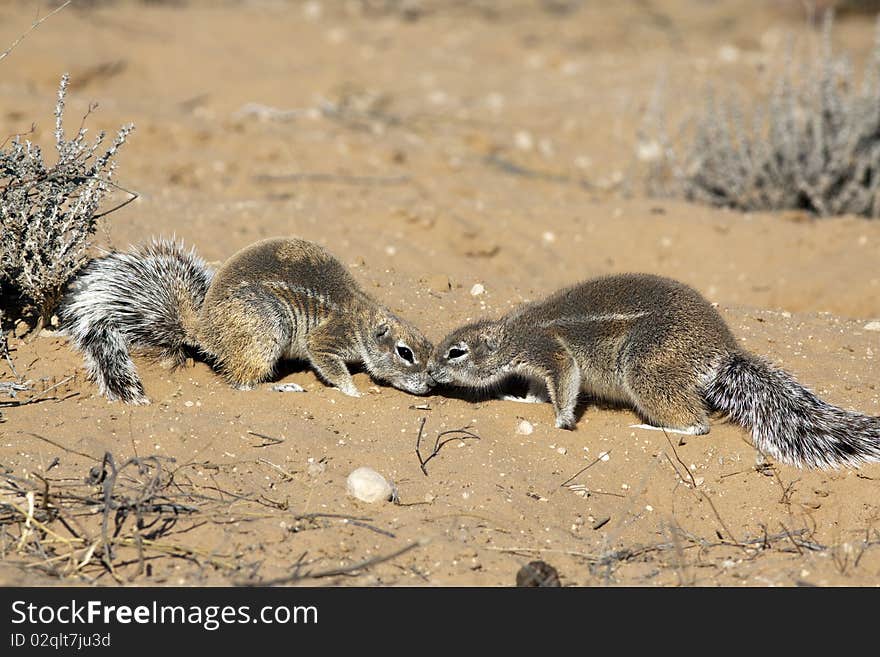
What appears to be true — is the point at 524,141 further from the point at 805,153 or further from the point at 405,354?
the point at 405,354

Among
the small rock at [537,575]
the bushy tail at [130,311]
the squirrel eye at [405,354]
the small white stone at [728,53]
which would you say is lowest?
the small white stone at [728,53]

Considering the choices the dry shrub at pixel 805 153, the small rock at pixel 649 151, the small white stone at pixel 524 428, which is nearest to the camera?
the small white stone at pixel 524 428

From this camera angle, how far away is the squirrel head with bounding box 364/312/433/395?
580 cm

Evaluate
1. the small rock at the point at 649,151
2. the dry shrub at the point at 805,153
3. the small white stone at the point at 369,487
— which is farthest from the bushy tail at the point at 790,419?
the small rock at the point at 649,151

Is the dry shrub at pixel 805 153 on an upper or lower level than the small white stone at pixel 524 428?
lower

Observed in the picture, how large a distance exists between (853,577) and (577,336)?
6.89 feet

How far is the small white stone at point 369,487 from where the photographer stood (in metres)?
4.57

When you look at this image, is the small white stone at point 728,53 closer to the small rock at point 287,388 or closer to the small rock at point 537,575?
the small rock at point 287,388

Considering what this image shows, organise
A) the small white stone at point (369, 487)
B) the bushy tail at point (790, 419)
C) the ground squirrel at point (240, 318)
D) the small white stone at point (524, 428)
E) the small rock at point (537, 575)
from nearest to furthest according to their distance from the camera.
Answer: the small rock at point (537, 575)
the small white stone at point (369, 487)
the bushy tail at point (790, 419)
the small white stone at point (524, 428)
the ground squirrel at point (240, 318)

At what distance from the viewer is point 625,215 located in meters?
8.56

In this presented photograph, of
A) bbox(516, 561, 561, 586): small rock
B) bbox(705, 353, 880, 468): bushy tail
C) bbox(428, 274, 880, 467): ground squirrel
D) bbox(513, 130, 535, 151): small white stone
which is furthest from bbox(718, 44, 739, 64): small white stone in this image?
bbox(516, 561, 561, 586): small rock

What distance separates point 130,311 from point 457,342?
1901mm

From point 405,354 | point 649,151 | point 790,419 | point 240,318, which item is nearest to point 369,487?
point 405,354

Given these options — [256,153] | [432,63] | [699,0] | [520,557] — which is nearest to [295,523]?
[520,557]
